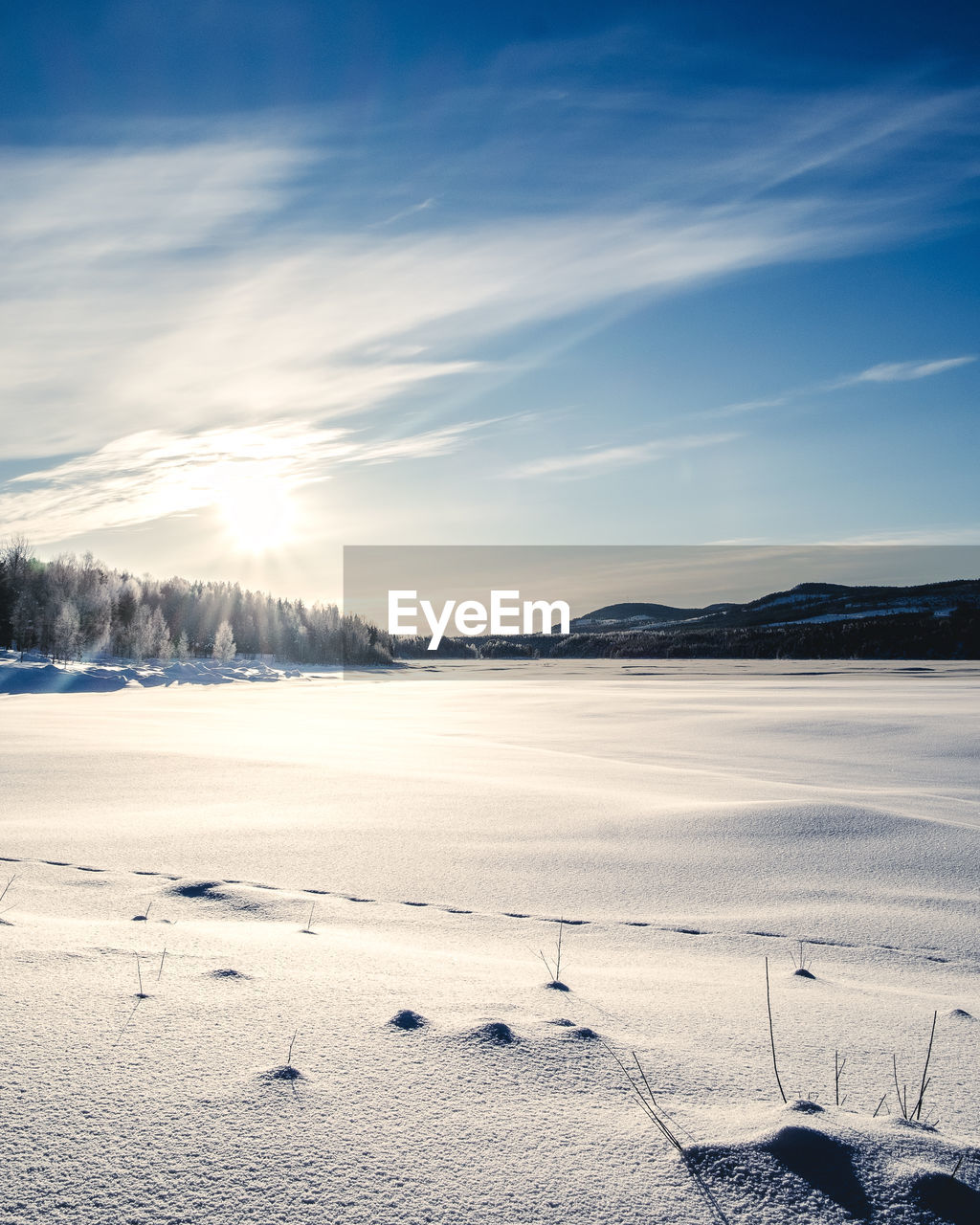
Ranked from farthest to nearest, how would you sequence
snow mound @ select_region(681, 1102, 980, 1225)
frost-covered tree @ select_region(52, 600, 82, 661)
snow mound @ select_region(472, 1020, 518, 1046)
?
frost-covered tree @ select_region(52, 600, 82, 661), snow mound @ select_region(472, 1020, 518, 1046), snow mound @ select_region(681, 1102, 980, 1225)

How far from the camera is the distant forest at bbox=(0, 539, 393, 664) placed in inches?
2362

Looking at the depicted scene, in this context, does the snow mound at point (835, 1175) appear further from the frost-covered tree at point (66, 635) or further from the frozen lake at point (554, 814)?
the frost-covered tree at point (66, 635)

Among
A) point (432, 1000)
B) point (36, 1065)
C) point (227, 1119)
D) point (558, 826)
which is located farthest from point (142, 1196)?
point (558, 826)

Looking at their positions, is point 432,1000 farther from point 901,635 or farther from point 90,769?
point 901,635

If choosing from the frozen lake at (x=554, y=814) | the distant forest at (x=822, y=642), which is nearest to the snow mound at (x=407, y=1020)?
the frozen lake at (x=554, y=814)

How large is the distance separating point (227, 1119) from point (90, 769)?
23.8 ft

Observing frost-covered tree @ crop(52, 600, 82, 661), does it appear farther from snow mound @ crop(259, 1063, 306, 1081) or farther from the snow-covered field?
snow mound @ crop(259, 1063, 306, 1081)

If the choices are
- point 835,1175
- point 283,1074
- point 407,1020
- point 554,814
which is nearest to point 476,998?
point 407,1020

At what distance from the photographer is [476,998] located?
2.52m

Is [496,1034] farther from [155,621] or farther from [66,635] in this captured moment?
[155,621]

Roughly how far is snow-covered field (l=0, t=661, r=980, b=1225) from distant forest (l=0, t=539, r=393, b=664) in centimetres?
5643

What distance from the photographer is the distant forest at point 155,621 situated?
197 ft

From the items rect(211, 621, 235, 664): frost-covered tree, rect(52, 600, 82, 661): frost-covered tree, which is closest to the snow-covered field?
rect(52, 600, 82, 661): frost-covered tree

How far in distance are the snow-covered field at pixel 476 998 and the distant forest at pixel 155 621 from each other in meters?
56.4
